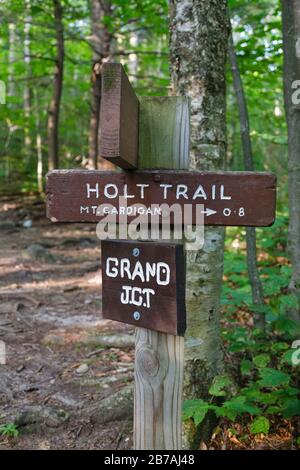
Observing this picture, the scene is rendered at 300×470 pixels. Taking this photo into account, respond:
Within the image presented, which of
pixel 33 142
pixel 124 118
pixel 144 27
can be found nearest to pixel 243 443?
pixel 124 118

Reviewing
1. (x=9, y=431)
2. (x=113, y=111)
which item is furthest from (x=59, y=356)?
(x=113, y=111)

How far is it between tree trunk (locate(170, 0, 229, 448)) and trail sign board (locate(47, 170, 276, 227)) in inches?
48.1

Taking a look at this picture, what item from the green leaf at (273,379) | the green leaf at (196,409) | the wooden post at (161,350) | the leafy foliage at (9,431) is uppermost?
the wooden post at (161,350)

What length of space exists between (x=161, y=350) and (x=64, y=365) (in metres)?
2.57

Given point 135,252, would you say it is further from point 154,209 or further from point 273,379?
point 273,379

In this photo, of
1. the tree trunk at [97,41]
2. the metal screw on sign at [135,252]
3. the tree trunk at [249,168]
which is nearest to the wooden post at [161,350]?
the metal screw on sign at [135,252]

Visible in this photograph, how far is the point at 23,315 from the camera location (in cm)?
545

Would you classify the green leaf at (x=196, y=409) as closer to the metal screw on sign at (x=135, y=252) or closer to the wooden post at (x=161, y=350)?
the wooden post at (x=161, y=350)

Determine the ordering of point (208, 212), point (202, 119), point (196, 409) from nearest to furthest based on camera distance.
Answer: point (208, 212) → point (196, 409) → point (202, 119)

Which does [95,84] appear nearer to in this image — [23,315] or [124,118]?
[23,315]

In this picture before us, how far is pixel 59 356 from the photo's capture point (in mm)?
4426

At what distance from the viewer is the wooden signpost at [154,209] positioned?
1812mm

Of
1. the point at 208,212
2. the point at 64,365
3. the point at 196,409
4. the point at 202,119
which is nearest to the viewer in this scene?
the point at 208,212

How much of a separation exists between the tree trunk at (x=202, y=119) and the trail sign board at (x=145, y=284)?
1.18 metres
